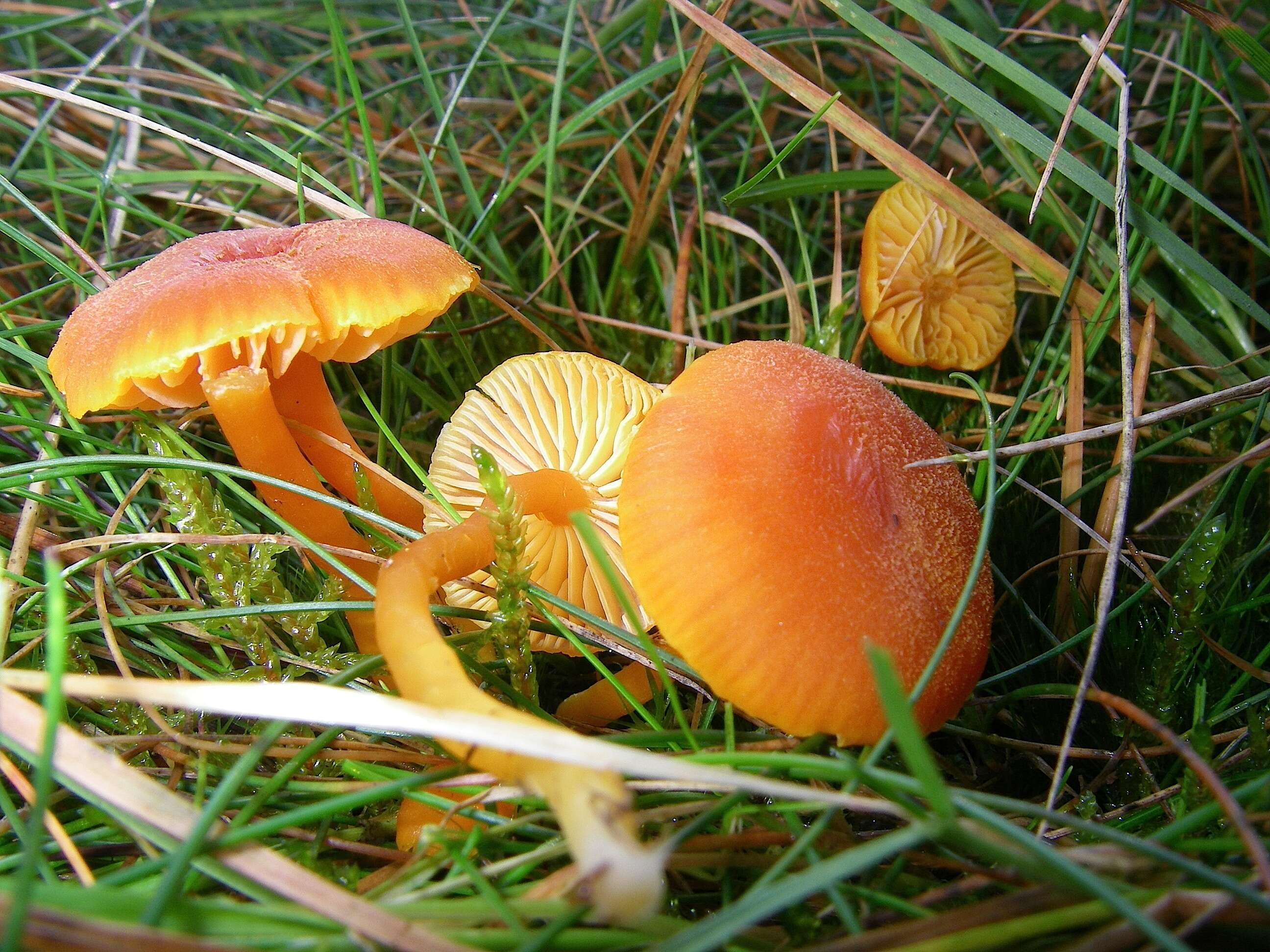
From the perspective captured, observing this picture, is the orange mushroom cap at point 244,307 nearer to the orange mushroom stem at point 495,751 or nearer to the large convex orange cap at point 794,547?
the orange mushroom stem at point 495,751

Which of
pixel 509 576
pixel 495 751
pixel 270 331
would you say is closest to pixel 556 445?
pixel 509 576

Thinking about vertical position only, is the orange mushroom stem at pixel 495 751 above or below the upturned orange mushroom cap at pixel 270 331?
below

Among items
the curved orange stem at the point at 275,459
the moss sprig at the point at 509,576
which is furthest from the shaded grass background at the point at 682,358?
the moss sprig at the point at 509,576

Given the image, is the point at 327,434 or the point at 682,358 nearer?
the point at 327,434

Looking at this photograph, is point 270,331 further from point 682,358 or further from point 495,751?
point 682,358

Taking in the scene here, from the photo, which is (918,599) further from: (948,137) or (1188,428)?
(948,137)

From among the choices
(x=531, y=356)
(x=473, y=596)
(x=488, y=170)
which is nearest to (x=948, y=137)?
(x=488, y=170)
